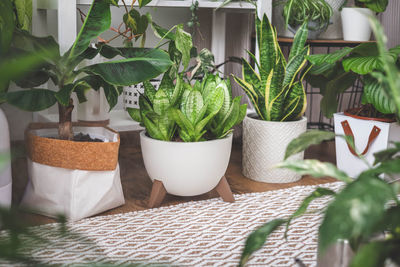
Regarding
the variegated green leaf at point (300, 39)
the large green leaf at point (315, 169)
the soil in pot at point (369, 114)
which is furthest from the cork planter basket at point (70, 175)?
the soil in pot at point (369, 114)

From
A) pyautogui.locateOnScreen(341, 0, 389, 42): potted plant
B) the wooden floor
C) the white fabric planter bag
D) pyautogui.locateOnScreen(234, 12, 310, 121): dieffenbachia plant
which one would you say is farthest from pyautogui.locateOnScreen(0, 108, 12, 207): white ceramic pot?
pyautogui.locateOnScreen(341, 0, 389, 42): potted plant

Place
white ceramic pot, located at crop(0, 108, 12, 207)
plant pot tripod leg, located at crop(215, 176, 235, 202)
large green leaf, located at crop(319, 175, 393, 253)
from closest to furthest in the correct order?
large green leaf, located at crop(319, 175, 393, 253) → white ceramic pot, located at crop(0, 108, 12, 207) → plant pot tripod leg, located at crop(215, 176, 235, 202)

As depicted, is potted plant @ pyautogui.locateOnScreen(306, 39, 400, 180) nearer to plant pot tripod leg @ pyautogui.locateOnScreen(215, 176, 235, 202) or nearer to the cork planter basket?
plant pot tripod leg @ pyautogui.locateOnScreen(215, 176, 235, 202)

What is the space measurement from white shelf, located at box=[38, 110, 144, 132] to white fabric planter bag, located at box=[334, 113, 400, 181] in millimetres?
879

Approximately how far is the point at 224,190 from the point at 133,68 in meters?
0.52

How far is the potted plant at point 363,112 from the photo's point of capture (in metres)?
1.71

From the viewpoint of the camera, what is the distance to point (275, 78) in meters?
1.77

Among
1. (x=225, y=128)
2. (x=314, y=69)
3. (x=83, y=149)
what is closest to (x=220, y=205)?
(x=225, y=128)

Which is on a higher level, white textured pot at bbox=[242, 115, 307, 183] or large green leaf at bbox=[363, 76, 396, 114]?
large green leaf at bbox=[363, 76, 396, 114]

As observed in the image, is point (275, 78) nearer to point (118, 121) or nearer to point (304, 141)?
point (118, 121)

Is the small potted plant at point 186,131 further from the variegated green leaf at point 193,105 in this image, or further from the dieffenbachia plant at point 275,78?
the dieffenbachia plant at point 275,78

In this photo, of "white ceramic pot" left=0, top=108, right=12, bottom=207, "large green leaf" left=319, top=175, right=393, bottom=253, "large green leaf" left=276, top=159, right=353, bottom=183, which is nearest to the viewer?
"large green leaf" left=319, top=175, right=393, bottom=253

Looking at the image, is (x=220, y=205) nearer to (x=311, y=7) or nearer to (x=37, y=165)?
(x=37, y=165)

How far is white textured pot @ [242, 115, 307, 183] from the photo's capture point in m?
1.82
